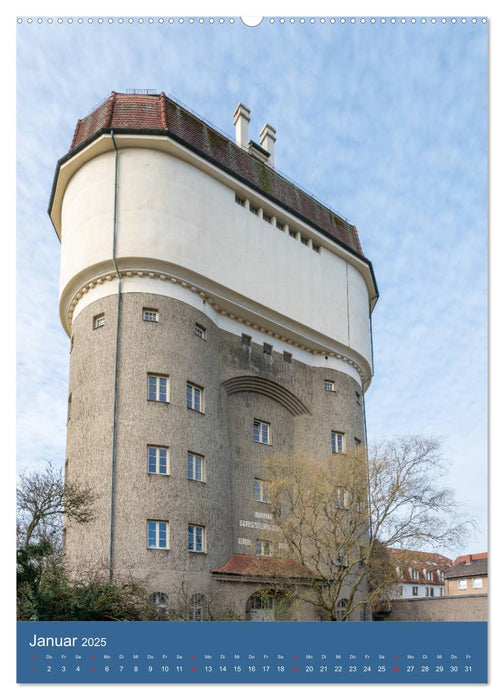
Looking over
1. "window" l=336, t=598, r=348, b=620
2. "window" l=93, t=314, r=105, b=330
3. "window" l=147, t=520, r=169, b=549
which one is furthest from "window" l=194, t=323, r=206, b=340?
"window" l=336, t=598, r=348, b=620

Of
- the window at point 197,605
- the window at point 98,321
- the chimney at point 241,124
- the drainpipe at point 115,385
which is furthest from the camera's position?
the chimney at point 241,124

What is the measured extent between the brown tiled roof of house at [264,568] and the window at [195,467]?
11.6ft

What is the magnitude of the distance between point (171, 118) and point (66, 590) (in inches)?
862

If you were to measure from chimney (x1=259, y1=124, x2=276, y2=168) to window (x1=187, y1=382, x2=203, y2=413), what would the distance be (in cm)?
1538

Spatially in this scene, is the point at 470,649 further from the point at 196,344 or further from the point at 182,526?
the point at 196,344

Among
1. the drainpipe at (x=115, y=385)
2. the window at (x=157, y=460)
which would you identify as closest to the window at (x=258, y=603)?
the window at (x=157, y=460)

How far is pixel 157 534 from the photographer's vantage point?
91.8ft

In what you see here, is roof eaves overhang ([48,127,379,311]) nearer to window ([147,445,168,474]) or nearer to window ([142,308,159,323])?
window ([142,308,159,323])

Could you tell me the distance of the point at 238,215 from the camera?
35.4 m

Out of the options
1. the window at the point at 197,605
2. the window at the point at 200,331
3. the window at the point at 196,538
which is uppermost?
the window at the point at 200,331

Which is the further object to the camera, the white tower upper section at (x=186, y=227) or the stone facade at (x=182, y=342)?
the white tower upper section at (x=186, y=227)

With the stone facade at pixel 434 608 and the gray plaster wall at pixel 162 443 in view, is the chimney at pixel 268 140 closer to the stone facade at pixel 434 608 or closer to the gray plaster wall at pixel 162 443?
the gray plaster wall at pixel 162 443

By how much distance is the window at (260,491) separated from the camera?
110 feet

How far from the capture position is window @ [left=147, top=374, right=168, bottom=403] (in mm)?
29984
